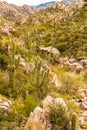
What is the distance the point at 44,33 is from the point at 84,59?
58.9ft

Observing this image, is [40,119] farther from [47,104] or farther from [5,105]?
[5,105]

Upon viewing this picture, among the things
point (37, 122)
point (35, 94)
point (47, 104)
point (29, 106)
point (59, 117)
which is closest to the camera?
point (37, 122)

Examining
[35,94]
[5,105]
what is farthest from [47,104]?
[35,94]

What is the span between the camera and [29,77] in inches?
748

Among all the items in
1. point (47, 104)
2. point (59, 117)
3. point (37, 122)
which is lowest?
point (37, 122)

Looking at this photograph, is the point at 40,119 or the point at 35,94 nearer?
the point at 40,119

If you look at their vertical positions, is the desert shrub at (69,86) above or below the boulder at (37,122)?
above

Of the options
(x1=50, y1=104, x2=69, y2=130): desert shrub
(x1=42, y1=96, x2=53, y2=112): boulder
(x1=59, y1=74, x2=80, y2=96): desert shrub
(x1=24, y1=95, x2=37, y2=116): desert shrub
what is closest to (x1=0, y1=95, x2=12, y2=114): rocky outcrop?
(x1=24, y1=95, x2=37, y2=116): desert shrub

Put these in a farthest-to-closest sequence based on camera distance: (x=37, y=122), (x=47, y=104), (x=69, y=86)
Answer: (x=69, y=86) → (x=47, y=104) → (x=37, y=122)

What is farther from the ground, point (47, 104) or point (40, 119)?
point (47, 104)

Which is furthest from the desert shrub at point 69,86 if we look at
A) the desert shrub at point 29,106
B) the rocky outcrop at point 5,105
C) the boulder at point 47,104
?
the boulder at point 47,104

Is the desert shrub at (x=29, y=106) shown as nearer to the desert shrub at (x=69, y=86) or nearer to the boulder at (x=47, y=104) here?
the boulder at (x=47, y=104)

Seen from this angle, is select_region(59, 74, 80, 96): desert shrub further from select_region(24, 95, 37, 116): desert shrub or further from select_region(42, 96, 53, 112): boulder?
select_region(42, 96, 53, 112): boulder

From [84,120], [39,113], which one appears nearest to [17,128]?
[39,113]
